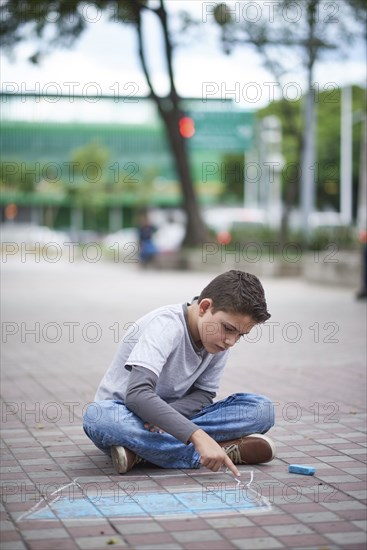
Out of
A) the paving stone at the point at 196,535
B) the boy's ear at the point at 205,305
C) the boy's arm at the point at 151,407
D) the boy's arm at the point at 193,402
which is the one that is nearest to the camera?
the paving stone at the point at 196,535

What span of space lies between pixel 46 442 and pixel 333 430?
167 cm

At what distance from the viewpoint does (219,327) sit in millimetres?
4879

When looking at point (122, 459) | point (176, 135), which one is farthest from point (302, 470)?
point (176, 135)

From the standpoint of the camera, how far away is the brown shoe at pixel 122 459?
5012 mm

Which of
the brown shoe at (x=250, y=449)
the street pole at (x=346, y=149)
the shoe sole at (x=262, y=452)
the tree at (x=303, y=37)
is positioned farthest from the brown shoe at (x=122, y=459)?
the street pole at (x=346, y=149)

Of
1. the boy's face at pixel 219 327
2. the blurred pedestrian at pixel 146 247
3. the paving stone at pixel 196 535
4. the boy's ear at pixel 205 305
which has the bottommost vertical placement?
the blurred pedestrian at pixel 146 247

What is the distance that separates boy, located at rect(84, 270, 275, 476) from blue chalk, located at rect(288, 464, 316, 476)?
158 millimetres

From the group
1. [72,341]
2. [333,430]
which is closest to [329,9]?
[72,341]

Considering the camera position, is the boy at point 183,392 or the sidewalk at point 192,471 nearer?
the sidewalk at point 192,471

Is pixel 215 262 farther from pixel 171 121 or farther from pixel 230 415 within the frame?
pixel 230 415

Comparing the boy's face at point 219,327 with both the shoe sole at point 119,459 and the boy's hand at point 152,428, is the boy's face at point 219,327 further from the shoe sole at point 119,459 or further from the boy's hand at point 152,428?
the shoe sole at point 119,459

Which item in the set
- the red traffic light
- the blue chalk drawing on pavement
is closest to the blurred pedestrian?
the red traffic light

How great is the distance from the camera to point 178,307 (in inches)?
203

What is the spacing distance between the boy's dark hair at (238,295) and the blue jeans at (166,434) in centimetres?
62
